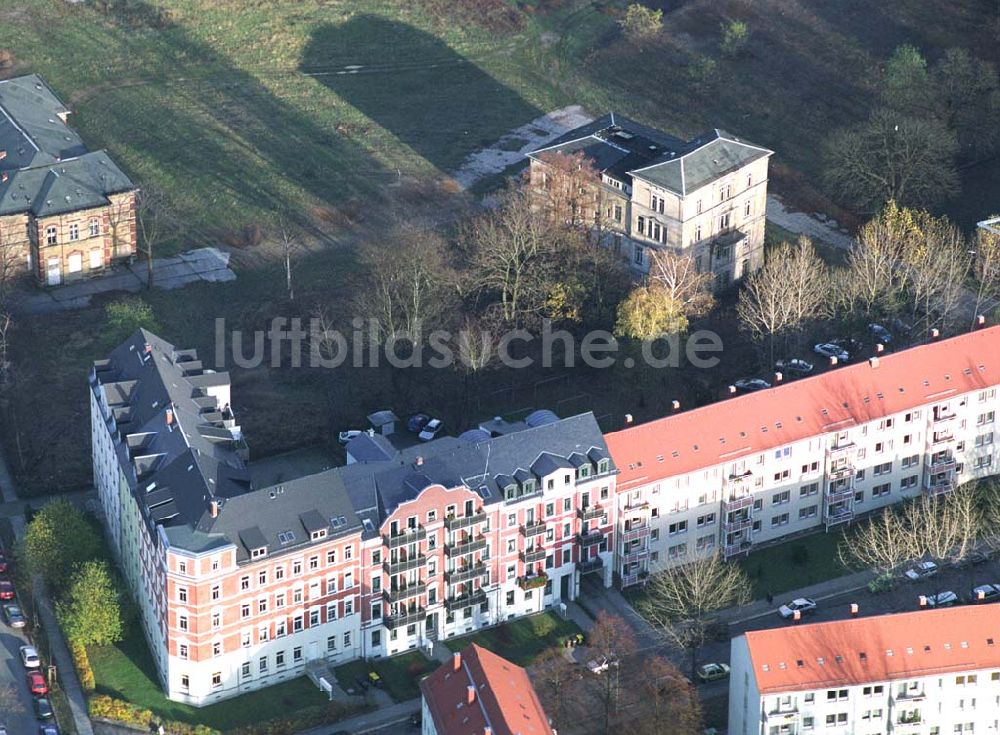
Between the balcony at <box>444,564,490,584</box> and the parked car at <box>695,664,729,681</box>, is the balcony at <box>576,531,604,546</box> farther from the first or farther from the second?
the parked car at <box>695,664,729,681</box>

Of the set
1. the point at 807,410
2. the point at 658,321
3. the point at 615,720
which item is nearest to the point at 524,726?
the point at 615,720

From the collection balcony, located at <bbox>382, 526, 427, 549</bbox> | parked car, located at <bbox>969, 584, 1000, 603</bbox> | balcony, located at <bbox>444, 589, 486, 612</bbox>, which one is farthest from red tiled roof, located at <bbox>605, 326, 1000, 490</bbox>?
balcony, located at <bbox>382, 526, 427, 549</bbox>

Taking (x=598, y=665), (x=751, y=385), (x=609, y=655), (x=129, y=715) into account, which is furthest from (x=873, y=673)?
(x=129, y=715)

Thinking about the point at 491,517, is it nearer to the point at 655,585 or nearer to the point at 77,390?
the point at 655,585

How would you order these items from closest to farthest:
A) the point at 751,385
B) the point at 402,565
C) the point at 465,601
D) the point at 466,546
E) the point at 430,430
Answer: the point at 402,565
the point at 466,546
the point at 465,601
the point at 430,430
the point at 751,385

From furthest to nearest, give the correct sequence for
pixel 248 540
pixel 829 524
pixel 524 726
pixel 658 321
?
pixel 658 321 < pixel 829 524 < pixel 248 540 < pixel 524 726

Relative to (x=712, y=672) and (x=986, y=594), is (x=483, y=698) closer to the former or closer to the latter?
(x=712, y=672)
